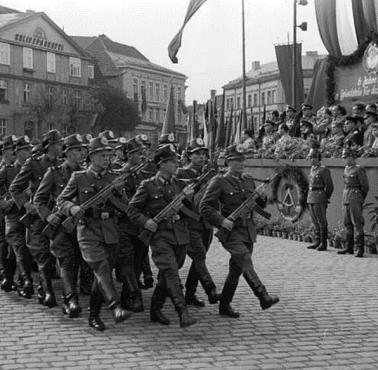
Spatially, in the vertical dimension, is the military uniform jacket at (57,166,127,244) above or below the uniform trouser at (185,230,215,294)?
above

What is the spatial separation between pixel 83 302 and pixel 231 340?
2.52 meters

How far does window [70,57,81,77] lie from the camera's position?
223 ft

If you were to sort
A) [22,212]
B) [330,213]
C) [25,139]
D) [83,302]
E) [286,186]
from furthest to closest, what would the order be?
[286,186] < [330,213] < [25,139] < [22,212] < [83,302]

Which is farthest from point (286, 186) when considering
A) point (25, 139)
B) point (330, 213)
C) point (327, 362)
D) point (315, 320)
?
point (327, 362)

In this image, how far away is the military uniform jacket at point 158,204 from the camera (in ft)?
24.0

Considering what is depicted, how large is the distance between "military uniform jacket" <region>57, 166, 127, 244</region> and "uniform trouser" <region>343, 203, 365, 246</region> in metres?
6.33

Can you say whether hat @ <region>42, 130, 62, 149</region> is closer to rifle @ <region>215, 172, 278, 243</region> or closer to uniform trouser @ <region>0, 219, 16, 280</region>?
uniform trouser @ <region>0, 219, 16, 280</region>

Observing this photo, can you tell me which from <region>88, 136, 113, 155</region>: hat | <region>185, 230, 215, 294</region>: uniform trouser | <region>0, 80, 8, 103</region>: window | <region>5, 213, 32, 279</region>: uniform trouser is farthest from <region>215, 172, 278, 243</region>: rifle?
<region>0, 80, 8, 103</region>: window

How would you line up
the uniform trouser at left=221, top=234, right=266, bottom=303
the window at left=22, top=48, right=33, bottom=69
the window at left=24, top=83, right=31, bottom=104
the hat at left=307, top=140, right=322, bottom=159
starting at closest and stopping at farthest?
the uniform trouser at left=221, top=234, right=266, bottom=303, the hat at left=307, top=140, right=322, bottom=159, the window at left=24, top=83, right=31, bottom=104, the window at left=22, top=48, right=33, bottom=69

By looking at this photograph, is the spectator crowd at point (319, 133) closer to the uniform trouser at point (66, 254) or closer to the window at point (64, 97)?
the uniform trouser at point (66, 254)

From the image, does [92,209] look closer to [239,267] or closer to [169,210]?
[169,210]

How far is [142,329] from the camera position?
23.5 feet

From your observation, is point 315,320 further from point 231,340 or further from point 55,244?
point 55,244

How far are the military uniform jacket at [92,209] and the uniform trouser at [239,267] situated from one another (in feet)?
4.12
